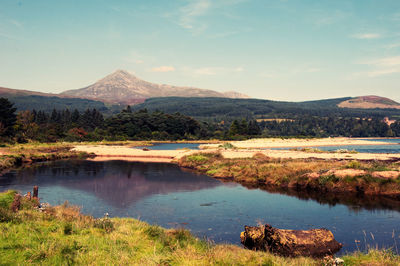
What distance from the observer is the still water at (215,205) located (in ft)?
62.0

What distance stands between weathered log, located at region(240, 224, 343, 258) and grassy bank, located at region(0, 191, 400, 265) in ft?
8.12

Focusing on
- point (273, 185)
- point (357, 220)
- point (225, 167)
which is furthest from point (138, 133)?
point (357, 220)

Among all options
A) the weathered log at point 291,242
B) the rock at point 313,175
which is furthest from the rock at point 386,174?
the weathered log at point 291,242

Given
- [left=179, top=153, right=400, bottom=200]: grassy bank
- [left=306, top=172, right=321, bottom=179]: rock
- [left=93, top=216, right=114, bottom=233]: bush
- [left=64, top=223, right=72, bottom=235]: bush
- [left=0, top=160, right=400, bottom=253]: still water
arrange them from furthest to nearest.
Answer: [left=306, top=172, right=321, bottom=179]: rock → [left=179, top=153, right=400, bottom=200]: grassy bank → [left=0, top=160, right=400, bottom=253]: still water → [left=93, top=216, right=114, bottom=233]: bush → [left=64, top=223, right=72, bottom=235]: bush

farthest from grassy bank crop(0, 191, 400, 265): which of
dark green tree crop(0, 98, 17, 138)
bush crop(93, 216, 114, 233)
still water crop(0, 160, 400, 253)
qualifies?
dark green tree crop(0, 98, 17, 138)

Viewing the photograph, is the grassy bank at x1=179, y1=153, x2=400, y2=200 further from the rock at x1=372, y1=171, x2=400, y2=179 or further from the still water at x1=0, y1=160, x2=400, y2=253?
the still water at x1=0, y1=160, x2=400, y2=253

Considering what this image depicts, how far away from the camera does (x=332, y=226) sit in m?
19.5

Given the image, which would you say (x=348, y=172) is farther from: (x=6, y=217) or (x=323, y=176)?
(x=6, y=217)

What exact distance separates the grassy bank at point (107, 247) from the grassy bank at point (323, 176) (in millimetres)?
18651

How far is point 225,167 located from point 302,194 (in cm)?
1481

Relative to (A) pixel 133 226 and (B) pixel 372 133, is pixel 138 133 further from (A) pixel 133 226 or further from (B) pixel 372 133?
(B) pixel 372 133

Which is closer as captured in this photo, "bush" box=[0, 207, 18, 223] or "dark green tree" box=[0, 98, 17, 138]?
"bush" box=[0, 207, 18, 223]

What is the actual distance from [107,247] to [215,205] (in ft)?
47.7

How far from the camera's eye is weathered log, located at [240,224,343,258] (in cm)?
1426
